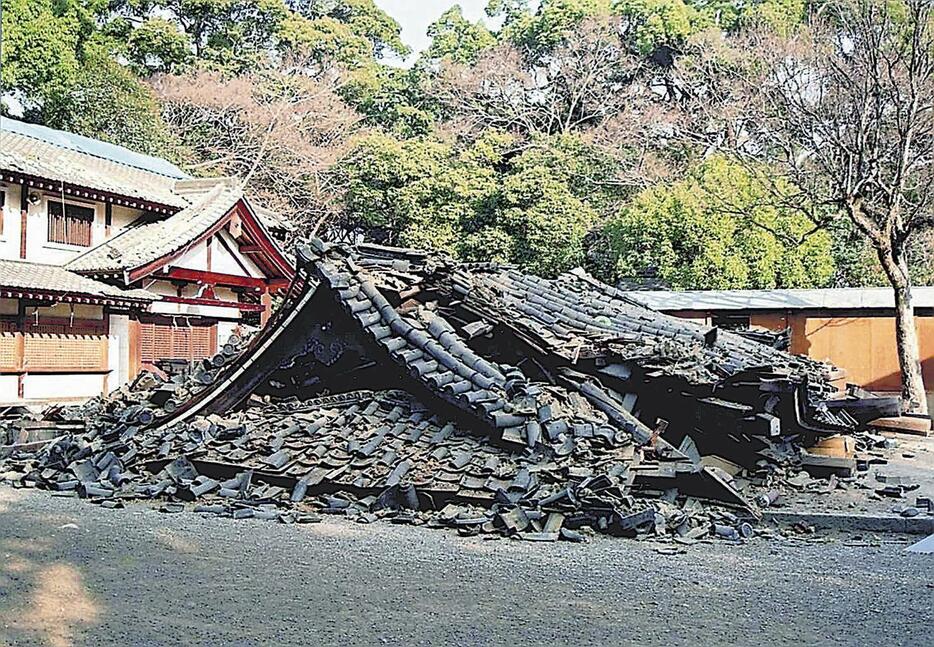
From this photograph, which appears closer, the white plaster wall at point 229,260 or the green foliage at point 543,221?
the white plaster wall at point 229,260

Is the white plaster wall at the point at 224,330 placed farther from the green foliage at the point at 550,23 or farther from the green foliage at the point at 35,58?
the green foliage at the point at 550,23

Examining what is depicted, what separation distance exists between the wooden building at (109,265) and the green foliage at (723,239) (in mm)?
9836

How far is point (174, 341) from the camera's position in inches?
830

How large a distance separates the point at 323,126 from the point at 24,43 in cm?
917

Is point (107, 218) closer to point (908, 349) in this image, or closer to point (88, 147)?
point (88, 147)

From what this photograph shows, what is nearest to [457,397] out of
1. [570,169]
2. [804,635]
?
[804,635]

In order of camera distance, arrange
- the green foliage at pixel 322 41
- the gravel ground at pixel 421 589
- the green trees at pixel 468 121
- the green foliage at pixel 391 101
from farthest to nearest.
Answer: the green foliage at pixel 322 41
the green foliage at pixel 391 101
the green trees at pixel 468 121
the gravel ground at pixel 421 589

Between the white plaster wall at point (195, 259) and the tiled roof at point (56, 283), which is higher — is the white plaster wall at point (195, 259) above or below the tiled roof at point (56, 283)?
above

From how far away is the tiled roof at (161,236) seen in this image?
61.5 ft

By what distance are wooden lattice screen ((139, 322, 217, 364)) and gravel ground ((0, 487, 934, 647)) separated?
1340 centimetres

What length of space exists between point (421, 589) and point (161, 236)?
16610 millimetres

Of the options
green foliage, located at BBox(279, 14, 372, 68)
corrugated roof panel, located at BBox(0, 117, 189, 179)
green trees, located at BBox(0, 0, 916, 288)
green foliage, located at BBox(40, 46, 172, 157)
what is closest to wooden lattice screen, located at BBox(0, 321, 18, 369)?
corrugated roof panel, located at BBox(0, 117, 189, 179)

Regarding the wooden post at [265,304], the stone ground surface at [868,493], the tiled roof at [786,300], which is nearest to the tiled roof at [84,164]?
the wooden post at [265,304]

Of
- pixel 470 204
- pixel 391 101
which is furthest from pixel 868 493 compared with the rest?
pixel 391 101
